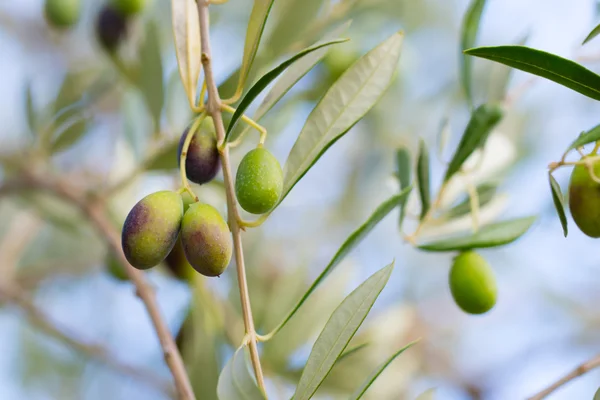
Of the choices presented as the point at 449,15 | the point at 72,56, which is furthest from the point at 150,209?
the point at 449,15

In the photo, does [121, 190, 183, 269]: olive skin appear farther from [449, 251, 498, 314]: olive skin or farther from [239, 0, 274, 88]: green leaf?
[449, 251, 498, 314]: olive skin

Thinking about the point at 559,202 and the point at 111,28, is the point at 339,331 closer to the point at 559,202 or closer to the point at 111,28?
the point at 559,202

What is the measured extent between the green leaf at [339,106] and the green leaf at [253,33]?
10 centimetres

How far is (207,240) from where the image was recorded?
32.8 inches

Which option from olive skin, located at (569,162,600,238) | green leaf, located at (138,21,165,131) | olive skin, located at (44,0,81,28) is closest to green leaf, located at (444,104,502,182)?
olive skin, located at (569,162,600,238)

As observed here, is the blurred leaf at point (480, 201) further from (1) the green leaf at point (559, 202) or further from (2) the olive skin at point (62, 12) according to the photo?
(2) the olive skin at point (62, 12)

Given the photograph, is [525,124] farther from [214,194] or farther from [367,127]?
[214,194]

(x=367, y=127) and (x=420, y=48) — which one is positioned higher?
(x=420, y=48)

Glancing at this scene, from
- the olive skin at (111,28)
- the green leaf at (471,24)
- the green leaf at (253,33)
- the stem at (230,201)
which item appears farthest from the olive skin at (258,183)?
the olive skin at (111,28)

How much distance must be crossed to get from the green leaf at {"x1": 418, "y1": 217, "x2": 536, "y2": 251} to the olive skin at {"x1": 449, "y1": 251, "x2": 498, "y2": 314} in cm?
3

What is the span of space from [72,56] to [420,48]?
61.2 inches

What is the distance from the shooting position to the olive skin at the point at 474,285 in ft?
3.59

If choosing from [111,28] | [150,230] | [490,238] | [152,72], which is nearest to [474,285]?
[490,238]

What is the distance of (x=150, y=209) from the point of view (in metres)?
0.85
